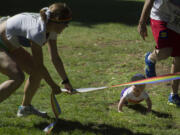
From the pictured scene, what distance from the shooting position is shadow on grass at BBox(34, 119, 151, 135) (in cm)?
383

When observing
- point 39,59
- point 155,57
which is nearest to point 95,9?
point 155,57

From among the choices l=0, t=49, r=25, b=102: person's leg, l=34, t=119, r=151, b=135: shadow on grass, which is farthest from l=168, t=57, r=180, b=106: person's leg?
l=0, t=49, r=25, b=102: person's leg

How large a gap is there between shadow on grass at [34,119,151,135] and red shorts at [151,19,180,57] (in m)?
1.31

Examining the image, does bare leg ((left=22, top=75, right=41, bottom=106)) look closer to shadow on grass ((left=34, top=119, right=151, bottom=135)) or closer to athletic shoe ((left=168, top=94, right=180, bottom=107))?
shadow on grass ((left=34, top=119, right=151, bottom=135))

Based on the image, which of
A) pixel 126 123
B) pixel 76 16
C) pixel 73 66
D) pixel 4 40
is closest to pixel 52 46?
pixel 4 40

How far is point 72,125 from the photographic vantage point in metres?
4.04

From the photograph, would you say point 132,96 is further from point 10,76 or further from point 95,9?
point 95,9

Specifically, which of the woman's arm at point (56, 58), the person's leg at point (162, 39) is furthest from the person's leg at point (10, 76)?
the person's leg at point (162, 39)

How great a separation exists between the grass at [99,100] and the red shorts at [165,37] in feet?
2.88

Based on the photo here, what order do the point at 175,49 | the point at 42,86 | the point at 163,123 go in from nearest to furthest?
the point at 163,123 → the point at 175,49 → the point at 42,86

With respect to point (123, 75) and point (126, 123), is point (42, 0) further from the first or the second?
point (126, 123)

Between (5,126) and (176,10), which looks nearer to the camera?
(5,126)

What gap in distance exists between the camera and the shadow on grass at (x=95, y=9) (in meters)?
12.2

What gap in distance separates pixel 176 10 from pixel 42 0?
12.8 meters
